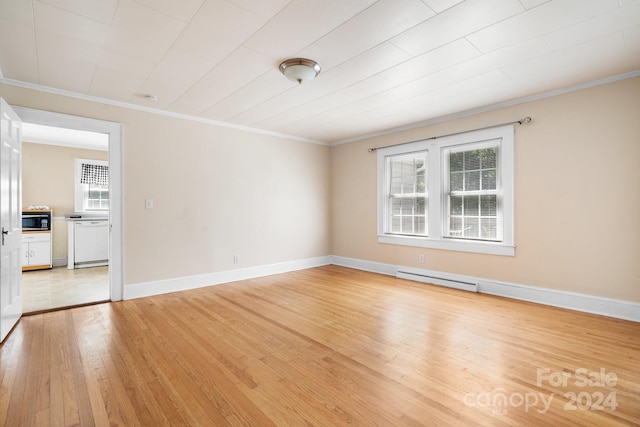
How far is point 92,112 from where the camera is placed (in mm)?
3781

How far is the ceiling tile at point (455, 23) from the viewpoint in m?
2.06

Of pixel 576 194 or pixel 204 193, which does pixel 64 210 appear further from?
pixel 576 194

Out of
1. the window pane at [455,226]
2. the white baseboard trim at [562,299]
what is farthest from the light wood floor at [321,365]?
the window pane at [455,226]

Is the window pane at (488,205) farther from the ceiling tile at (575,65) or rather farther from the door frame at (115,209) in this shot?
the door frame at (115,209)

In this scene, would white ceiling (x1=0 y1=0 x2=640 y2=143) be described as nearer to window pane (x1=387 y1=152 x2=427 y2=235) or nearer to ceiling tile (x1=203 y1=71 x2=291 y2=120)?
ceiling tile (x1=203 y1=71 x2=291 y2=120)

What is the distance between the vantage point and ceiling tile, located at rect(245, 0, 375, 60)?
2055 mm

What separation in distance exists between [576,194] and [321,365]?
350 centimetres

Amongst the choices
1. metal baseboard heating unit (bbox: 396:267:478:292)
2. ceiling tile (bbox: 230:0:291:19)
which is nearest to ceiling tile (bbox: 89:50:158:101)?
ceiling tile (bbox: 230:0:291:19)

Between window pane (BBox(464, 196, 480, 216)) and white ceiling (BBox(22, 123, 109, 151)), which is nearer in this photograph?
window pane (BBox(464, 196, 480, 216))

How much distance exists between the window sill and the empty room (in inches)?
1.0

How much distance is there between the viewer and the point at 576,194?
349 cm

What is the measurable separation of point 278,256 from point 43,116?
3776mm

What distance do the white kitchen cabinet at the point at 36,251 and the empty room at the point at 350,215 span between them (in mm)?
36

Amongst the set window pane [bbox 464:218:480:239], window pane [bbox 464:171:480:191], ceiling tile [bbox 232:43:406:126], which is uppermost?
ceiling tile [bbox 232:43:406:126]
